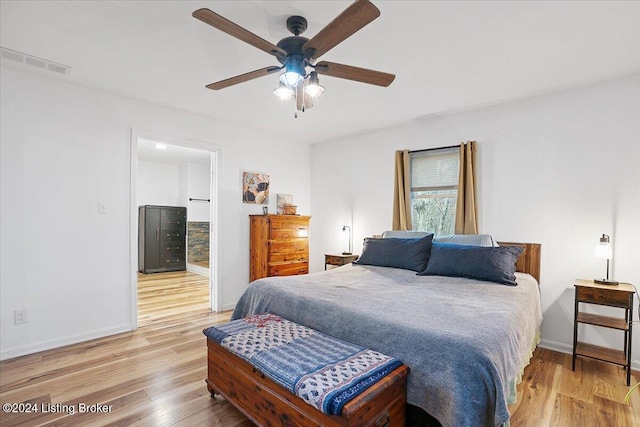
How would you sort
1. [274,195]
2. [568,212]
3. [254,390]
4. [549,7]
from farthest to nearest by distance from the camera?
[274,195] < [568,212] < [549,7] < [254,390]

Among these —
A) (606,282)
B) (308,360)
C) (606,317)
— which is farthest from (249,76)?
(606,317)

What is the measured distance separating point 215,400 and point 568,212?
3437mm

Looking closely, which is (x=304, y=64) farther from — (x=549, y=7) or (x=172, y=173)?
(x=172, y=173)

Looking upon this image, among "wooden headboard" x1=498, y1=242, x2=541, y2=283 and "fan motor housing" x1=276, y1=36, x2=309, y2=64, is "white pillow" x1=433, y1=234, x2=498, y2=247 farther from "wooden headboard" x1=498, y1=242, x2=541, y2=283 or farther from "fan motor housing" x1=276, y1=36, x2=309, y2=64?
"fan motor housing" x1=276, y1=36, x2=309, y2=64

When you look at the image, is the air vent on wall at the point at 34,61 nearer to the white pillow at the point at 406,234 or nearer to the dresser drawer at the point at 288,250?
the dresser drawer at the point at 288,250

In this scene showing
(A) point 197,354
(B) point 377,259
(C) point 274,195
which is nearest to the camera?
(A) point 197,354

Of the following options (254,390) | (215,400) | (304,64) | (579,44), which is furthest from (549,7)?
(215,400)

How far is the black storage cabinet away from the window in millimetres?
5228

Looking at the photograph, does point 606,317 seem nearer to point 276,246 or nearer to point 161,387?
point 276,246

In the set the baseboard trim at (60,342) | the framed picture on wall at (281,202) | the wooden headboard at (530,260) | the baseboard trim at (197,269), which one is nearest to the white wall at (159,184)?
the baseboard trim at (197,269)

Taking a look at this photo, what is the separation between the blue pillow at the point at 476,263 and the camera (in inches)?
103

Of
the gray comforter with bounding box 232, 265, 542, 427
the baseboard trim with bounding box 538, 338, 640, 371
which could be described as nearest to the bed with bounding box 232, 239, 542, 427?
the gray comforter with bounding box 232, 265, 542, 427

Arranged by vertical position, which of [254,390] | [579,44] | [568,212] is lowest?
[254,390]

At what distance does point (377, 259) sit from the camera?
3.39 m
